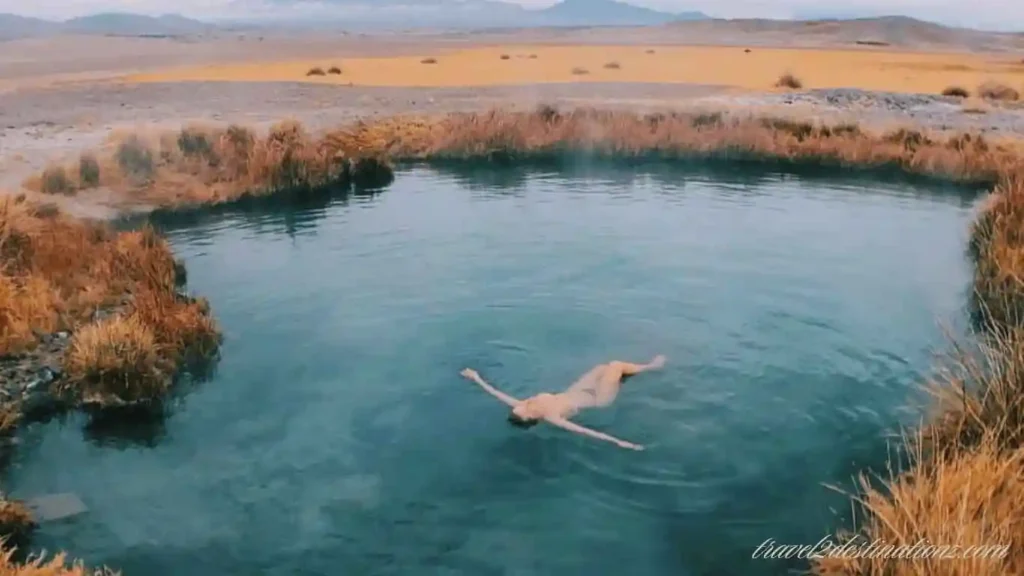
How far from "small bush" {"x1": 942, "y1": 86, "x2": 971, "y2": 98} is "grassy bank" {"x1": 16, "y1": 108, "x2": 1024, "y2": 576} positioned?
1089 centimetres

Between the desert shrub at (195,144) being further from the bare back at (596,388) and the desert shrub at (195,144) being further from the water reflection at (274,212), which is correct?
the bare back at (596,388)

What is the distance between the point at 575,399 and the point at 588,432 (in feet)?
2.19

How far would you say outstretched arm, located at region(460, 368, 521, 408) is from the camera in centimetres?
866

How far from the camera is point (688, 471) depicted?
749cm

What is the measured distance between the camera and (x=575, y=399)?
8.52 m

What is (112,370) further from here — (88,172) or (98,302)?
(88,172)

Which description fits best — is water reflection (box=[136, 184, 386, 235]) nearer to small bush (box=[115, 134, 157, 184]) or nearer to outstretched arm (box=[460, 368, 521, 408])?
small bush (box=[115, 134, 157, 184])

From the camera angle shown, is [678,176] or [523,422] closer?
[523,422]

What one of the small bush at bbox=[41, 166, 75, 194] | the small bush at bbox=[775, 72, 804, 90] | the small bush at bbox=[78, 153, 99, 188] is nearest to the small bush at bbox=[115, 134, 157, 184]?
the small bush at bbox=[78, 153, 99, 188]

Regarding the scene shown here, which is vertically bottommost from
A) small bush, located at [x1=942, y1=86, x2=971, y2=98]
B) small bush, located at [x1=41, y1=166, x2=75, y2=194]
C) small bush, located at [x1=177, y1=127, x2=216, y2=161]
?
small bush, located at [x1=41, y1=166, x2=75, y2=194]

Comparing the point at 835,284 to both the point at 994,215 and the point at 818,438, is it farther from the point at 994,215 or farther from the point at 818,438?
the point at 818,438

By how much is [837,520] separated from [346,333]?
5.79 m

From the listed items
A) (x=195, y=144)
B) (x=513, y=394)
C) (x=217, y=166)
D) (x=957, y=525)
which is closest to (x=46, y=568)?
(x=513, y=394)

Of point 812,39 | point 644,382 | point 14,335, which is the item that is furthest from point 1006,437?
point 812,39
